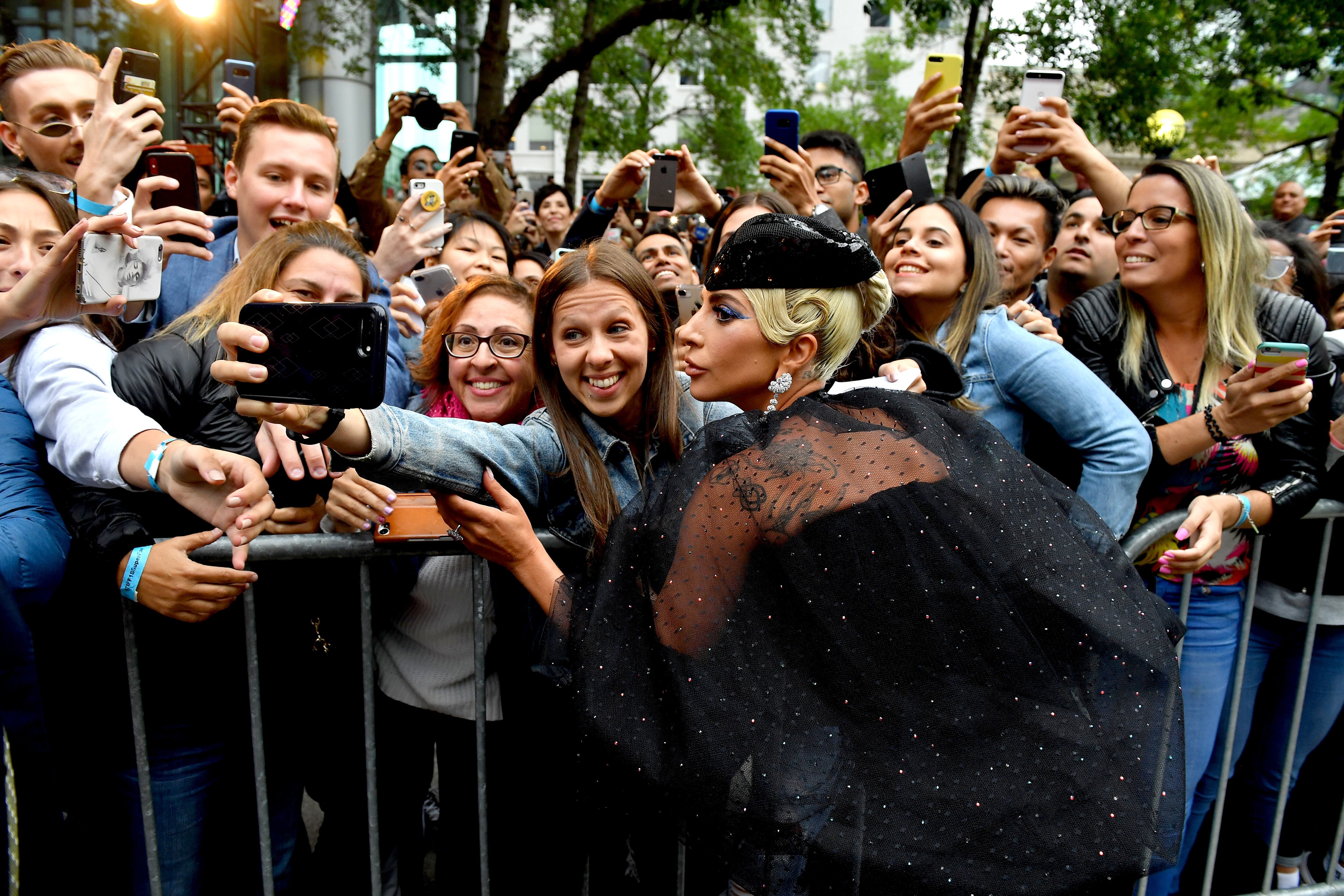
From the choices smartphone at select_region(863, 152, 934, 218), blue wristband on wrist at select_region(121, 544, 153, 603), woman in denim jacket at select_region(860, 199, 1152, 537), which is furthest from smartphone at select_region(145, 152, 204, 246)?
smartphone at select_region(863, 152, 934, 218)

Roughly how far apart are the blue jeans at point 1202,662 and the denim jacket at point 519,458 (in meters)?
1.58

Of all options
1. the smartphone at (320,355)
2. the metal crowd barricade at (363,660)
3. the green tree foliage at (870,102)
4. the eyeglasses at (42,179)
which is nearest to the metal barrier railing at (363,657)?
the metal crowd barricade at (363,660)

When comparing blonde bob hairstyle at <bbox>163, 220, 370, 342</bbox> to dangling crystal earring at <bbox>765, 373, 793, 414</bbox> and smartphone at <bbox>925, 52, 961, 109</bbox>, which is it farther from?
smartphone at <bbox>925, 52, 961, 109</bbox>

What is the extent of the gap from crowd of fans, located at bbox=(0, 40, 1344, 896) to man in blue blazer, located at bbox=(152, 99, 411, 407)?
1 centimetres

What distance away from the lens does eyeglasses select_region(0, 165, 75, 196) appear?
2.42 metres

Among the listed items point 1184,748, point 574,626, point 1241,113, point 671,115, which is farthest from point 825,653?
point 671,115

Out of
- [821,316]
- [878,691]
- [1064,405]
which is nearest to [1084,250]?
[1064,405]

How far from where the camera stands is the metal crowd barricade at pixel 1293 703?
2789 mm

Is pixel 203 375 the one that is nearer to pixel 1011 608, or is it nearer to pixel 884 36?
pixel 1011 608

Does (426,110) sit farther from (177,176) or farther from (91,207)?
(91,207)

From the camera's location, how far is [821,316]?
2.24 m

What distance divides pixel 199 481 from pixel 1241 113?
16733 millimetres

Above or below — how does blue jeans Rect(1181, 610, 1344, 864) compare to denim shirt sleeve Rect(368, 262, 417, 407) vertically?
below

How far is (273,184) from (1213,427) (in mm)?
3147
